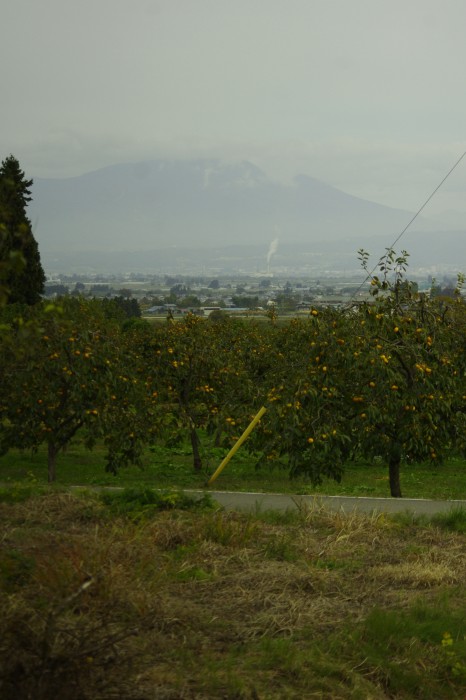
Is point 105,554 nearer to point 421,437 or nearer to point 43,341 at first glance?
point 421,437

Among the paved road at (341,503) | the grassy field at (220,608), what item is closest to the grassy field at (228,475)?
the paved road at (341,503)

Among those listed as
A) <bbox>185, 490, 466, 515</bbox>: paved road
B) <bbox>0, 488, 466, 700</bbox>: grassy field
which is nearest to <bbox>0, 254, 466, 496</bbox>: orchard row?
<bbox>185, 490, 466, 515</bbox>: paved road

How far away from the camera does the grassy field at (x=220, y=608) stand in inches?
167

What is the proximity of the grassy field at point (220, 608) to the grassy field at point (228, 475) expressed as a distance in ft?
19.4

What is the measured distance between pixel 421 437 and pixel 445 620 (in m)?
5.75

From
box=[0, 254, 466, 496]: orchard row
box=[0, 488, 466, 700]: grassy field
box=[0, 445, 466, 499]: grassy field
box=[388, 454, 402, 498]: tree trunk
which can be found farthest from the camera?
box=[0, 445, 466, 499]: grassy field

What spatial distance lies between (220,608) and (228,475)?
12274 millimetres

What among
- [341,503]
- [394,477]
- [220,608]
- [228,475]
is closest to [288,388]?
[341,503]

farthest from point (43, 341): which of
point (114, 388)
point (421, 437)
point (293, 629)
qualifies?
point (293, 629)

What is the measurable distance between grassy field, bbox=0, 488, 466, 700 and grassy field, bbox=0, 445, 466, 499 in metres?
5.92

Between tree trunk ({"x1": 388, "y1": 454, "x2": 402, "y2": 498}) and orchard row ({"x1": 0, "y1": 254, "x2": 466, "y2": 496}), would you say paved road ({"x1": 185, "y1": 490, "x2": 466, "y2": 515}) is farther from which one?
tree trunk ({"x1": 388, "y1": 454, "x2": 402, "y2": 498})

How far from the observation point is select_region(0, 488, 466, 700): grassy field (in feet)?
13.9

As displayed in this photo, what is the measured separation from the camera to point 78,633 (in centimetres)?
439

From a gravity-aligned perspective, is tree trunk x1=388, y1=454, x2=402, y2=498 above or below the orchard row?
below
